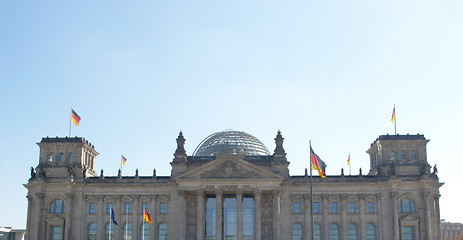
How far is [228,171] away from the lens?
84.1 meters

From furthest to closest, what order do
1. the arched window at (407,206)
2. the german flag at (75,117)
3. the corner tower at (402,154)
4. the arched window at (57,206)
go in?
1. the german flag at (75,117)
2. the arched window at (57,206)
3. the corner tower at (402,154)
4. the arched window at (407,206)

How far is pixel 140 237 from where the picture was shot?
86250mm

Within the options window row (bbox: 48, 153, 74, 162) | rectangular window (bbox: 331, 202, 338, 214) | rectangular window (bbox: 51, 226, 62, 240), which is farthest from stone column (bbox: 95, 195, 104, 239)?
rectangular window (bbox: 331, 202, 338, 214)

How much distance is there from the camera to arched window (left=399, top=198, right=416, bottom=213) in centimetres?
8500

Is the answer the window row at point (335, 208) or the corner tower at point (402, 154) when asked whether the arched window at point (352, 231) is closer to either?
the window row at point (335, 208)

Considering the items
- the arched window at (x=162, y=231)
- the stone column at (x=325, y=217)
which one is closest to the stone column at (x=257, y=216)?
the stone column at (x=325, y=217)

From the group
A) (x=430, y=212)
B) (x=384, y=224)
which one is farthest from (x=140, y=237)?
(x=430, y=212)

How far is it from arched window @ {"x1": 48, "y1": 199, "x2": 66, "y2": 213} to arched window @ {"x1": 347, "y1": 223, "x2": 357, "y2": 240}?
45.5m

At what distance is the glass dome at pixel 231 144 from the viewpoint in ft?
320

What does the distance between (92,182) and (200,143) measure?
2543cm

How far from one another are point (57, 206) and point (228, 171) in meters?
28.4

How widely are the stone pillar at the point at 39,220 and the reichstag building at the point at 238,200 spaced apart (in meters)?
0.15

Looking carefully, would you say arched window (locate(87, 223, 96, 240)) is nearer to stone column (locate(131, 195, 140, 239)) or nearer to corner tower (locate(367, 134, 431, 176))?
stone column (locate(131, 195, 140, 239))

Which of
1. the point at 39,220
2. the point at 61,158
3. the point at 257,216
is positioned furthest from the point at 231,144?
the point at 39,220
